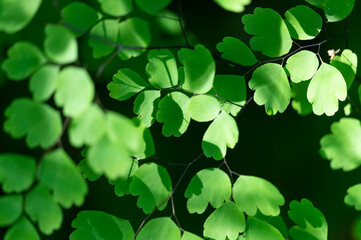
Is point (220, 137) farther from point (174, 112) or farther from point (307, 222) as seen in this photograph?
point (307, 222)

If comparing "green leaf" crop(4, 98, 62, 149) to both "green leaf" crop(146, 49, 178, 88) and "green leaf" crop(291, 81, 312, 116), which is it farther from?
"green leaf" crop(291, 81, 312, 116)

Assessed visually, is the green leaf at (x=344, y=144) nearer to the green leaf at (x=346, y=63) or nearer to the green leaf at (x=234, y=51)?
the green leaf at (x=346, y=63)

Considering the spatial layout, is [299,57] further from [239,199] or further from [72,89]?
[72,89]

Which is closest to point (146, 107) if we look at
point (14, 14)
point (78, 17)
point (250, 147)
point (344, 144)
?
point (78, 17)

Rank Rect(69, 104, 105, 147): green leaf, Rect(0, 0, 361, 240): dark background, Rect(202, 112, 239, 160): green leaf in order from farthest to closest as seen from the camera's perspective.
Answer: Rect(0, 0, 361, 240): dark background
Rect(202, 112, 239, 160): green leaf
Rect(69, 104, 105, 147): green leaf

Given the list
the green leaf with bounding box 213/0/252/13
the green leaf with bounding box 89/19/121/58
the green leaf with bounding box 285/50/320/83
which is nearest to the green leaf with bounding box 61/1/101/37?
the green leaf with bounding box 89/19/121/58

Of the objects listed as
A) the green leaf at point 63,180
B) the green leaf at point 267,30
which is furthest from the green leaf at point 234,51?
the green leaf at point 63,180
